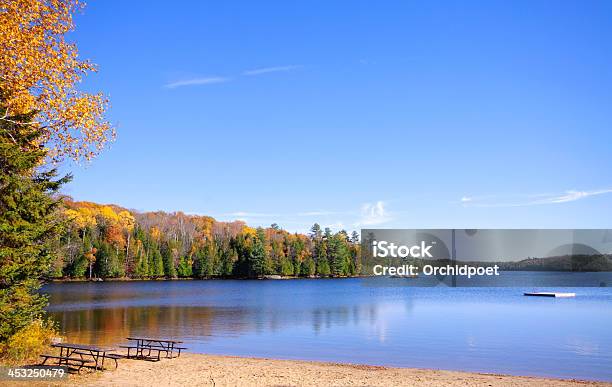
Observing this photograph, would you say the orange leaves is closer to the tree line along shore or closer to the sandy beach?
the tree line along shore

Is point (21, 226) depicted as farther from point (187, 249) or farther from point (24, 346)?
point (187, 249)

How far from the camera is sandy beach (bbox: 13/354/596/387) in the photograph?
1723 cm

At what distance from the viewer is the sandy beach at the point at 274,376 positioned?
17.2 meters

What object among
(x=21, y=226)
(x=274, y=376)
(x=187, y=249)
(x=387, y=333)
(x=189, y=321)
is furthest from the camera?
(x=187, y=249)

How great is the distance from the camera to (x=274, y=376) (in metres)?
18.9

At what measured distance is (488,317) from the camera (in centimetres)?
4744

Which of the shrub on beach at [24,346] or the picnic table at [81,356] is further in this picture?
the shrub on beach at [24,346]

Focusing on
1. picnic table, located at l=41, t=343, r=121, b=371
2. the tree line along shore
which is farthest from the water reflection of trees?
the tree line along shore

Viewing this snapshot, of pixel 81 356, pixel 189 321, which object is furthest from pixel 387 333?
pixel 81 356

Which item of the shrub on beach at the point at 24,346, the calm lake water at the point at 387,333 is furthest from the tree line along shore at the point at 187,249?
the shrub on beach at the point at 24,346

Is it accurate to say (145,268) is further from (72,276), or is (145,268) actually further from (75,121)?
(75,121)

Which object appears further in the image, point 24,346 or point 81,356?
point 24,346

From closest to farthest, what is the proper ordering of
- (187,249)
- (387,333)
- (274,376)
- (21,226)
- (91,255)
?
(21,226), (274,376), (387,333), (91,255), (187,249)

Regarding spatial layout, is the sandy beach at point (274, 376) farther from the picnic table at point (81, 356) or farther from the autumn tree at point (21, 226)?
the autumn tree at point (21, 226)
